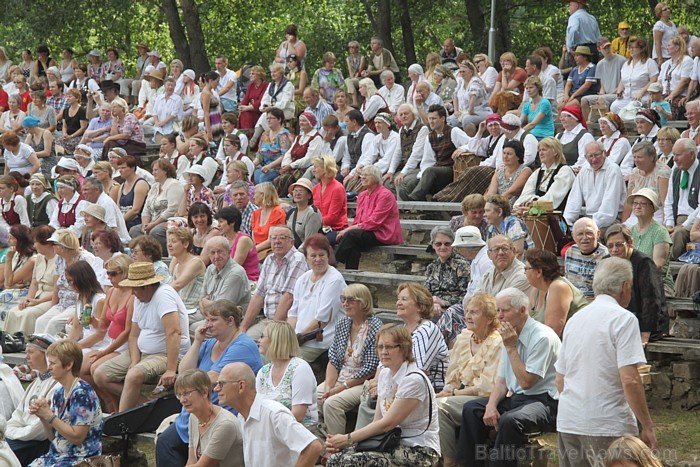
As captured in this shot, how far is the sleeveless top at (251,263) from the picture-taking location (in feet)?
32.6

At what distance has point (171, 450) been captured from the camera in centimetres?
707

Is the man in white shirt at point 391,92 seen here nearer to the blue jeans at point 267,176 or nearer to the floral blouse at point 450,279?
the blue jeans at point 267,176

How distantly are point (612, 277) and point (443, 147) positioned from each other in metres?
6.82

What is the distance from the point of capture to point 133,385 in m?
8.24

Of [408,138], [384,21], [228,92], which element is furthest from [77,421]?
[384,21]

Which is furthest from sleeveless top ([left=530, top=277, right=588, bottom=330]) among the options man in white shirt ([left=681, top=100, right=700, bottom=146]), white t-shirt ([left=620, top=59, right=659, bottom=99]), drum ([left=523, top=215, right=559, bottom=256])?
white t-shirt ([left=620, top=59, right=659, bottom=99])

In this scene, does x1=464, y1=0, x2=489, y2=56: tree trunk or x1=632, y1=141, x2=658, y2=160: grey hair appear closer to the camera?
x1=632, y1=141, x2=658, y2=160: grey hair

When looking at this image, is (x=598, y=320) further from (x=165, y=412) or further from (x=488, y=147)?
(x=488, y=147)

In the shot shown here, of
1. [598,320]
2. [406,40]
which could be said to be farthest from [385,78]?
[598,320]

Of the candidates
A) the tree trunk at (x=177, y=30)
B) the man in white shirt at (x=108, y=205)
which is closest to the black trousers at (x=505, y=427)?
the man in white shirt at (x=108, y=205)

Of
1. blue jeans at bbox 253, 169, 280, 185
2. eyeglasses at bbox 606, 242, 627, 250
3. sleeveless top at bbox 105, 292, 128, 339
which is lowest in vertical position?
sleeveless top at bbox 105, 292, 128, 339

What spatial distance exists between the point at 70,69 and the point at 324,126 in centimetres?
899

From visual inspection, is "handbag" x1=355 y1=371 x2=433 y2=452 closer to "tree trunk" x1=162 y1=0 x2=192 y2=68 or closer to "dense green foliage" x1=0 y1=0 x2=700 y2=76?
"dense green foliage" x1=0 y1=0 x2=700 y2=76

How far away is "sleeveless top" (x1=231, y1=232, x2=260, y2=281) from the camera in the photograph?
32.6ft
